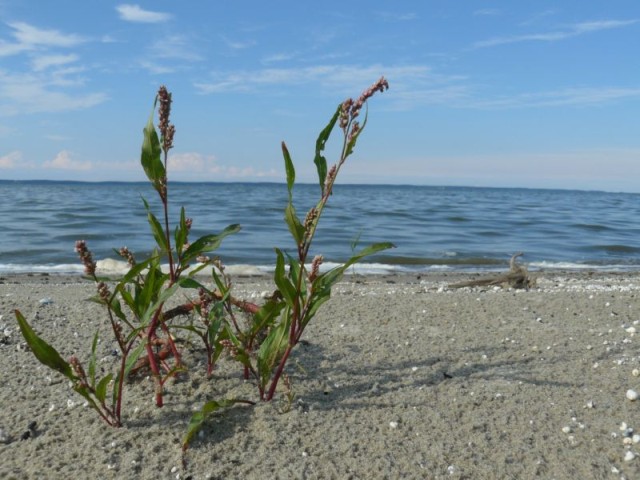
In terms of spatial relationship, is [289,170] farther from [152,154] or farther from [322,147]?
[152,154]

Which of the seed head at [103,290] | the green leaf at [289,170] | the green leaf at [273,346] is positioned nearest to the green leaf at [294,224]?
the green leaf at [289,170]

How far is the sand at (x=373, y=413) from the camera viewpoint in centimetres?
235

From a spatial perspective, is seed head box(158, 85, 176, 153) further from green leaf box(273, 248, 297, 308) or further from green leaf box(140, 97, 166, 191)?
green leaf box(273, 248, 297, 308)

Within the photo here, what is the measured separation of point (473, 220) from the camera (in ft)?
73.5

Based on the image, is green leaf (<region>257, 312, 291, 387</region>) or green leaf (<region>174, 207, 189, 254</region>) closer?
green leaf (<region>174, 207, 189, 254</region>)

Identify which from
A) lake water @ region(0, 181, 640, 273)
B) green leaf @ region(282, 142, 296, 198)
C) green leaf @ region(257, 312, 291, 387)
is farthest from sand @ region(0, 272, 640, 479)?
lake water @ region(0, 181, 640, 273)

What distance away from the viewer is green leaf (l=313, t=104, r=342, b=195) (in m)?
2.28

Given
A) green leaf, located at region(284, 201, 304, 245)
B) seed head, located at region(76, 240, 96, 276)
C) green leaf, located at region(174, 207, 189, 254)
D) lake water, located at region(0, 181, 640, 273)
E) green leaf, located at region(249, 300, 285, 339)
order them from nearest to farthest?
seed head, located at region(76, 240, 96, 276)
green leaf, located at region(284, 201, 304, 245)
green leaf, located at region(174, 207, 189, 254)
green leaf, located at region(249, 300, 285, 339)
lake water, located at region(0, 181, 640, 273)

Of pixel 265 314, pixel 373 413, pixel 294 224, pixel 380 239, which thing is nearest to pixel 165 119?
pixel 294 224

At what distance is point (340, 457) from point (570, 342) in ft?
6.55

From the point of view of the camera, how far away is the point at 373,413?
2.71m

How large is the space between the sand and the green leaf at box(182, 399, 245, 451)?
0.21 ft

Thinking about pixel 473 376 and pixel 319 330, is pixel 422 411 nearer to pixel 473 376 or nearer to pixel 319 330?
pixel 473 376

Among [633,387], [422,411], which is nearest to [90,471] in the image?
[422,411]
